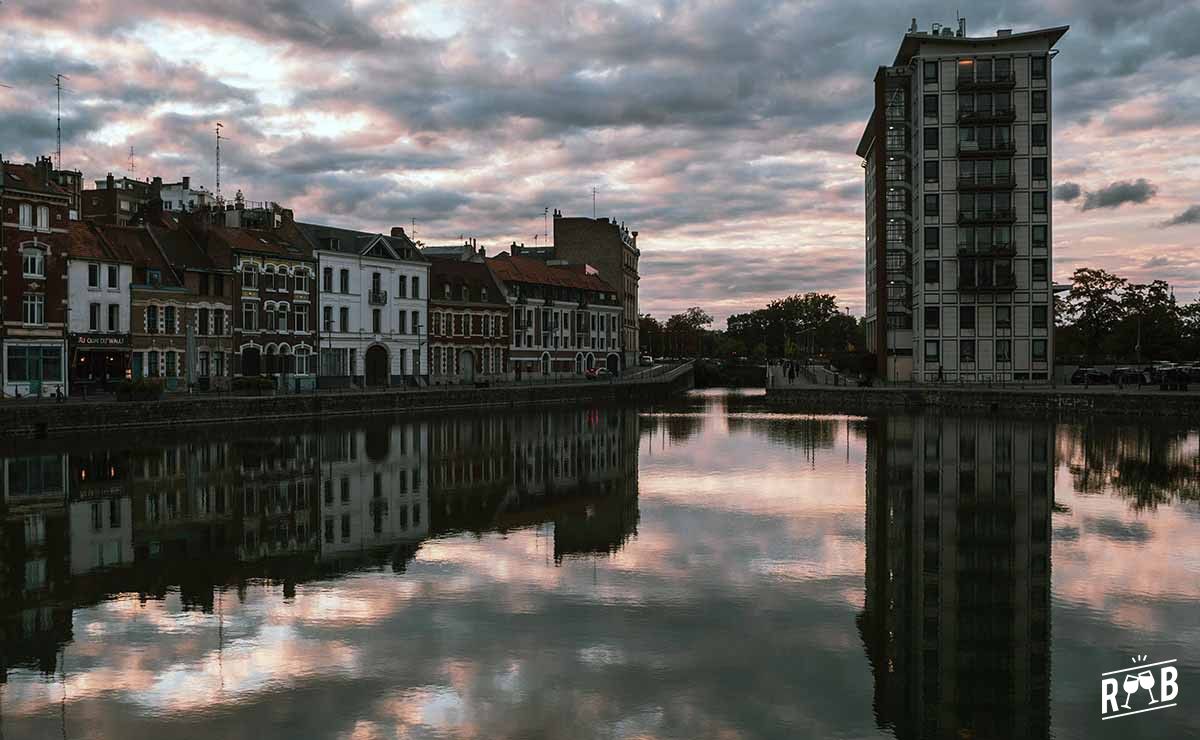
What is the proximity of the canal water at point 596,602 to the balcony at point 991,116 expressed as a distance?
4645 cm

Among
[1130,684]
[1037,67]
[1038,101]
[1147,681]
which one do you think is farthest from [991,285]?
[1130,684]

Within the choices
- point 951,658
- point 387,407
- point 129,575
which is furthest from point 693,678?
point 387,407

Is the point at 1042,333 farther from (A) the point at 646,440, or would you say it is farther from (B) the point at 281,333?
(B) the point at 281,333

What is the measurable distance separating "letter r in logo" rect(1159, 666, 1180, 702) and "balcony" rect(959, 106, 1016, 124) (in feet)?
227

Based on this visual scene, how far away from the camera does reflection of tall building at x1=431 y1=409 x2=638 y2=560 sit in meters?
23.8

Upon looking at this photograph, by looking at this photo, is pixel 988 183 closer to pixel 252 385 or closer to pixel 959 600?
pixel 252 385

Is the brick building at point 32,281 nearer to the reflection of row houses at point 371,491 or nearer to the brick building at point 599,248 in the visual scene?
the reflection of row houses at point 371,491

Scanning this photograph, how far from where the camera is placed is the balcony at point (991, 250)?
247 ft

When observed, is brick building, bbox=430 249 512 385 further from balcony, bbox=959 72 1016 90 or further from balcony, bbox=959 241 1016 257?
balcony, bbox=959 72 1016 90

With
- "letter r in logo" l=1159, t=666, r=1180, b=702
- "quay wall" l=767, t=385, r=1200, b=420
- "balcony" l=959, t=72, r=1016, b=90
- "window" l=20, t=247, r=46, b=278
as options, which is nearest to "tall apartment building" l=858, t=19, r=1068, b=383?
"balcony" l=959, t=72, r=1016, b=90

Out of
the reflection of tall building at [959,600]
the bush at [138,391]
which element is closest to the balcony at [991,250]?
the reflection of tall building at [959,600]

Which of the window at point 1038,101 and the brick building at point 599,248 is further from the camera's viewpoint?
the brick building at point 599,248

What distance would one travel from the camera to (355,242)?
79.4 meters

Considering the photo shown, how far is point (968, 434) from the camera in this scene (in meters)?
47.3
